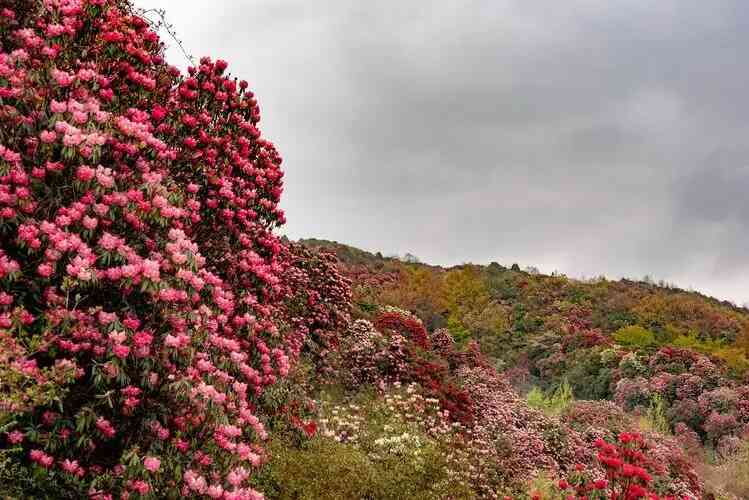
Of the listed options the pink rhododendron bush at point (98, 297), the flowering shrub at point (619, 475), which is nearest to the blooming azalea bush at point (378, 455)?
the pink rhododendron bush at point (98, 297)

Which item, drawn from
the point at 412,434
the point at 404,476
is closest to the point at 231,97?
the point at 404,476

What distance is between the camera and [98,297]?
14.2 ft

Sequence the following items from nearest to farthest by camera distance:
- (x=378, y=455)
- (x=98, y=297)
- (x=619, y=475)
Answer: (x=98, y=297) < (x=619, y=475) < (x=378, y=455)

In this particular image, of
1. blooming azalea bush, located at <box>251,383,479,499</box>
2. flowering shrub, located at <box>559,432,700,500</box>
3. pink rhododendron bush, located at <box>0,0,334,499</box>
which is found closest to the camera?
pink rhododendron bush, located at <box>0,0,334,499</box>

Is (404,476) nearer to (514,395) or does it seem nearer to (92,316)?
(92,316)

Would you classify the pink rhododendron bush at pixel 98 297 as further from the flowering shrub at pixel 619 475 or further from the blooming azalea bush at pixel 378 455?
the flowering shrub at pixel 619 475

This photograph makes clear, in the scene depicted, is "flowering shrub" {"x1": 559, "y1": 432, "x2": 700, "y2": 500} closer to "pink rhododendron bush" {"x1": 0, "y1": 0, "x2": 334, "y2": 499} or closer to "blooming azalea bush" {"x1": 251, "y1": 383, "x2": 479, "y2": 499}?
"blooming azalea bush" {"x1": 251, "y1": 383, "x2": 479, "y2": 499}

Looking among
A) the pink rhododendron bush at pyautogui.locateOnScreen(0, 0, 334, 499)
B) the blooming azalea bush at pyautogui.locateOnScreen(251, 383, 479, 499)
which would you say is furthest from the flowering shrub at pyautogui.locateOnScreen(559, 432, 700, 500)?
the pink rhododendron bush at pyautogui.locateOnScreen(0, 0, 334, 499)

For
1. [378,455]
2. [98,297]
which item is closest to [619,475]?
[378,455]

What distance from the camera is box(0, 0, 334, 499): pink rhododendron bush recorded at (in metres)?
3.80

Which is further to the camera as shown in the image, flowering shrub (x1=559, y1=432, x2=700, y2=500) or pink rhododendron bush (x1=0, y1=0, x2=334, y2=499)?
flowering shrub (x1=559, y1=432, x2=700, y2=500)

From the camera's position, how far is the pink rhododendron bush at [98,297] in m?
3.80

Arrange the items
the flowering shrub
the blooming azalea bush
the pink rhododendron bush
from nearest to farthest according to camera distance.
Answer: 1. the pink rhododendron bush
2. the flowering shrub
3. the blooming azalea bush

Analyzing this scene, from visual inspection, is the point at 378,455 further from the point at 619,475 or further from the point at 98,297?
the point at 98,297
